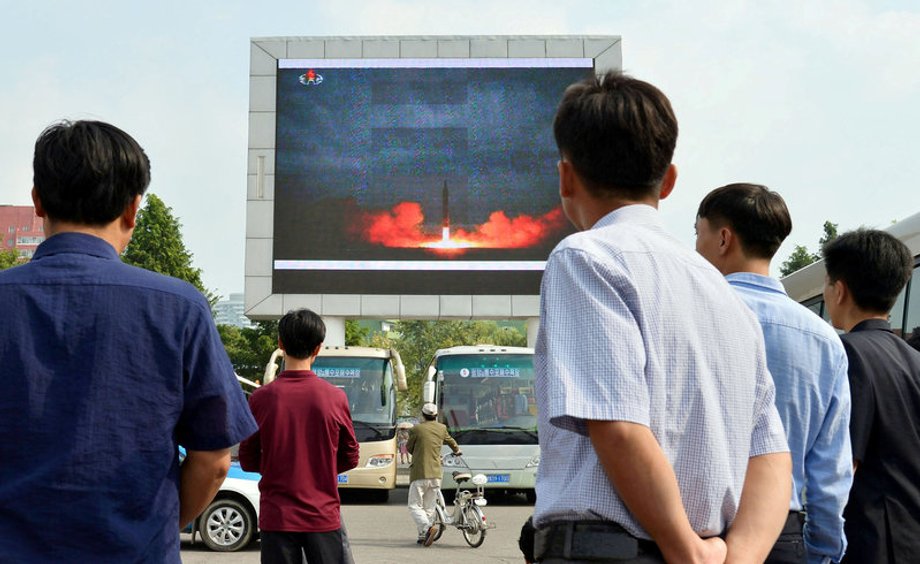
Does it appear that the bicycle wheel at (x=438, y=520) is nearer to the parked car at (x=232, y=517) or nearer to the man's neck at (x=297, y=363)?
the parked car at (x=232, y=517)

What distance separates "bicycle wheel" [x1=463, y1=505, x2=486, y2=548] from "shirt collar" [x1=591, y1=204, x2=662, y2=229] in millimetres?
11921

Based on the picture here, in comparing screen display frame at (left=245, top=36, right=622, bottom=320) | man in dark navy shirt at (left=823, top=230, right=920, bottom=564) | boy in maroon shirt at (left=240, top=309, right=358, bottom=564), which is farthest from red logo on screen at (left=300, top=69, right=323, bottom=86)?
man in dark navy shirt at (left=823, top=230, right=920, bottom=564)

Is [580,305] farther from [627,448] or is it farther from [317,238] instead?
[317,238]

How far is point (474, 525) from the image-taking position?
1415cm

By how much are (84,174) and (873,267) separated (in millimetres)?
2584

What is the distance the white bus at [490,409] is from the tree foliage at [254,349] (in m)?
35.5

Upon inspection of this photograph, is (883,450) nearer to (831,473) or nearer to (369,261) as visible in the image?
(831,473)

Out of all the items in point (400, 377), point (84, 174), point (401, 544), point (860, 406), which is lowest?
point (401, 544)

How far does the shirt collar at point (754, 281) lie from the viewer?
3537 mm

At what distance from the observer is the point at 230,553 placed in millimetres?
12594

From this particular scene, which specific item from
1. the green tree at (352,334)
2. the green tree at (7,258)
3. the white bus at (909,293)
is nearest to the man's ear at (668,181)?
the white bus at (909,293)

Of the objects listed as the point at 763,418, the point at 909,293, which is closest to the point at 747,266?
the point at 763,418

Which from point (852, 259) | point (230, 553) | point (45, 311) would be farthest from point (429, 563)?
point (45, 311)

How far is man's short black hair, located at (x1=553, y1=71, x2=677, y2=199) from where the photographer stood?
2.33 m
